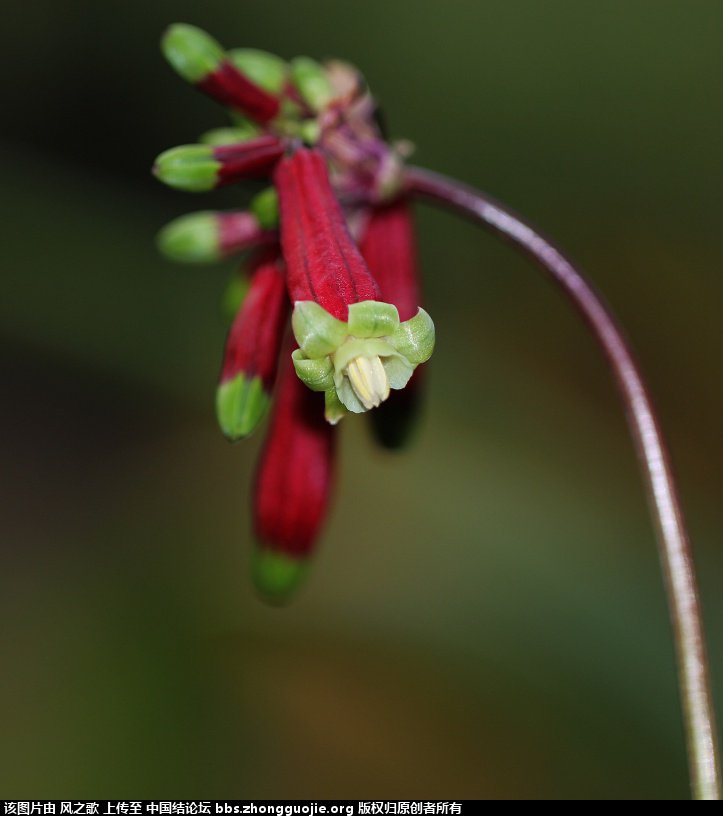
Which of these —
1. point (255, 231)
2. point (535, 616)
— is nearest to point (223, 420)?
point (255, 231)

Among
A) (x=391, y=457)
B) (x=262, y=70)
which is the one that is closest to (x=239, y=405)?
(x=262, y=70)

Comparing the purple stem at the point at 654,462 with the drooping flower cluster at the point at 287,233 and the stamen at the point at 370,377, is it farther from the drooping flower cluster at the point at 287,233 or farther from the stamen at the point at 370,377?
the stamen at the point at 370,377

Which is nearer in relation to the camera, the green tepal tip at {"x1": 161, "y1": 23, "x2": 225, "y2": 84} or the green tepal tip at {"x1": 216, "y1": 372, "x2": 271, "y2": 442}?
the green tepal tip at {"x1": 216, "y1": 372, "x2": 271, "y2": 442}

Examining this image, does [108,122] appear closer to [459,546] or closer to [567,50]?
[567,50]

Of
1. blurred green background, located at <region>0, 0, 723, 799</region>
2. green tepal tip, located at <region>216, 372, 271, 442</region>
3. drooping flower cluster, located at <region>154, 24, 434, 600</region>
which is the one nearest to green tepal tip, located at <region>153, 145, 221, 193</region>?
drooping flower cluster, located at <region>154, 24, 434, 600</region>

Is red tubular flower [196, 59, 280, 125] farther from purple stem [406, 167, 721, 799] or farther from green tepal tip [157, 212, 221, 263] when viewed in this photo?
purple stem [406, 167, 721, 799]

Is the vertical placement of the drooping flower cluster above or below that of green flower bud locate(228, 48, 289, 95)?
below

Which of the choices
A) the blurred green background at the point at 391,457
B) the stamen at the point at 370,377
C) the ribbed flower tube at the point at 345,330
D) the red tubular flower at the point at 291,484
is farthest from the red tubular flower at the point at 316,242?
the blurred green background at the point at 391,457
